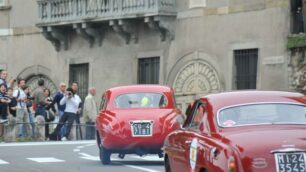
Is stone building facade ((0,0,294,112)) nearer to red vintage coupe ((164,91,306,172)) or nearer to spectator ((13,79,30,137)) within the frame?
spectator ((13,79,30,137))

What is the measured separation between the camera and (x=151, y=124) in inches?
843

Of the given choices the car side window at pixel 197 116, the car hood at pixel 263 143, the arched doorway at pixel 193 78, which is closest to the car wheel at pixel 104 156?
the car side window at pixel 197 116

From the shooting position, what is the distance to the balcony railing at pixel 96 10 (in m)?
42.5

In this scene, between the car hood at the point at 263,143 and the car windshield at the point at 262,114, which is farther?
the car windshield at the point at 262,114

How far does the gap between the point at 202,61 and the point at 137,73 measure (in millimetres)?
3988

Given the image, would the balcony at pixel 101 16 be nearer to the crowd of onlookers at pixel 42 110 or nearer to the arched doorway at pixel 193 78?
the arched doorway at pixel 193 78

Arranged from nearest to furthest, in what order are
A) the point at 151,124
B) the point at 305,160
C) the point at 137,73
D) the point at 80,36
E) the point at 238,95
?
the point at 305,160 → the point at 238,95 → the point at 151,124 → the point at 137,73 → the point at 80,36

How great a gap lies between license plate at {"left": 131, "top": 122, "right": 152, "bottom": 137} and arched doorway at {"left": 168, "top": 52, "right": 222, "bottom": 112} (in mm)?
18784

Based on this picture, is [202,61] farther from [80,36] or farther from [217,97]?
[217,97]

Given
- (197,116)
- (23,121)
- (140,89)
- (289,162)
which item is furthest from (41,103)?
(289,162)

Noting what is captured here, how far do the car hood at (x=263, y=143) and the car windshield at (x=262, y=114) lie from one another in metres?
0.51

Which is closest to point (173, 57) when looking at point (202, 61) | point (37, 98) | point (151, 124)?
point (202, 61)

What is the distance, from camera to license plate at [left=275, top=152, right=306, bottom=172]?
11.1 m

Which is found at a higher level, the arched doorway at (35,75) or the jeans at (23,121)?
the arched doorway at (35,75)
